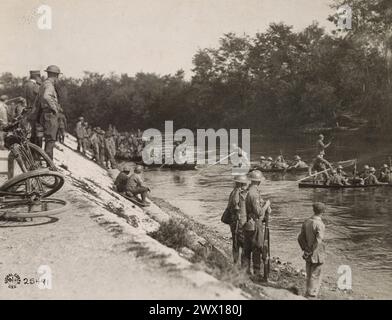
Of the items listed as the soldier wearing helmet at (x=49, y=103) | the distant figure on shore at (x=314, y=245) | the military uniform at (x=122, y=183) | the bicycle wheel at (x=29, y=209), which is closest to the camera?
the bicycle wheel at (x=29, y=209)

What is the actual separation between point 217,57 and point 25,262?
63.8 metres

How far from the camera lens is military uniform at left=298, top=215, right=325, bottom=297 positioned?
8.39 meters

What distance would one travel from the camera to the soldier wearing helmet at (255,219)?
9.37 m

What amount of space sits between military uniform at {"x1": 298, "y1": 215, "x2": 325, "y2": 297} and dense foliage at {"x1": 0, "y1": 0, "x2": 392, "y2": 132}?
35.8 metres

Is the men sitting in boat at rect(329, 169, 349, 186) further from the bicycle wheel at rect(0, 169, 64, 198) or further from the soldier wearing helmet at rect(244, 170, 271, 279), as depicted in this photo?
the bicycle wheel at rect(0, 169, 64, 198)

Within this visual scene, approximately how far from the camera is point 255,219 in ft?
31.1

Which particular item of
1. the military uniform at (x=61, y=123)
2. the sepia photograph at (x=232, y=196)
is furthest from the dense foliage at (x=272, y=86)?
the military uniform at (x=61, y=123)

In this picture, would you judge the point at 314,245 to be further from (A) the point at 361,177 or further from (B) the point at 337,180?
(A) the point at 361,177

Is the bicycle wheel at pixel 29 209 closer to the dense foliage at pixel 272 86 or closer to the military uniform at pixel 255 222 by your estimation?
the military uniform at pixel 255 222

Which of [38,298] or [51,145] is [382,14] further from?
[38,298]

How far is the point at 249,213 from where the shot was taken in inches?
374

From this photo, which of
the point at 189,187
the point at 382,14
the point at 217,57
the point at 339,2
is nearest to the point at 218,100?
the point at 217,57

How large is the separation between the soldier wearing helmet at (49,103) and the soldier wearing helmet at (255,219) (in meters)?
3.77

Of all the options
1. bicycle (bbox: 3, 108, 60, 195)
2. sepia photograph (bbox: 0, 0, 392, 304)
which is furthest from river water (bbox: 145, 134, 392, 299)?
bicycle (bbox: 3, 108, 60, 195)
